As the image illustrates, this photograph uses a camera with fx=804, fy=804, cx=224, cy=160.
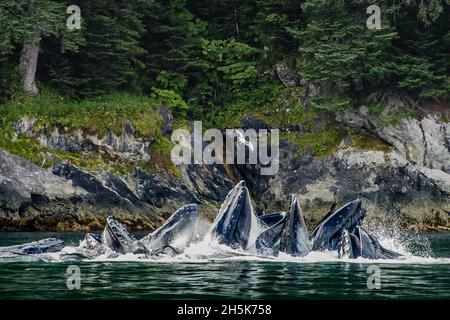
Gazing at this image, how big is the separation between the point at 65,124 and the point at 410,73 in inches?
701

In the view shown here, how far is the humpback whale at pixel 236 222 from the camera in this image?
19797 millimetres

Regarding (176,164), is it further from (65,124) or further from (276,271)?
(276,271)

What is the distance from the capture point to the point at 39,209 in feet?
117

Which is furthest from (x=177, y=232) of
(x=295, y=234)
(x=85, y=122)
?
(x=85, y=122)

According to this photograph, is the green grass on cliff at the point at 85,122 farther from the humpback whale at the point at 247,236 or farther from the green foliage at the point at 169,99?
the humpback whale at the point at 247,236

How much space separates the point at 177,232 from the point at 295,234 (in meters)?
2.96

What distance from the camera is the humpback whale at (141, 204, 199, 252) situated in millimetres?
20172

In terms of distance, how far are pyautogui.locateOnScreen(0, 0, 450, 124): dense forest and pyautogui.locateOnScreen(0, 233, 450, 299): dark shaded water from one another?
22109 mm

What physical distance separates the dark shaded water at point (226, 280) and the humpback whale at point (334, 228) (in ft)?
3.22

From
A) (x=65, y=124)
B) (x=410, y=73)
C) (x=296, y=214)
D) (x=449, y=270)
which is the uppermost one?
(x=410, y=73)

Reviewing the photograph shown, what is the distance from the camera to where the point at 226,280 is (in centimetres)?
1541

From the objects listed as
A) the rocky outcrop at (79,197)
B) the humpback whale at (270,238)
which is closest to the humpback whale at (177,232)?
the humpback whale at (270,238)

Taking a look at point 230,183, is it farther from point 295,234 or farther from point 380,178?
point 295,234
